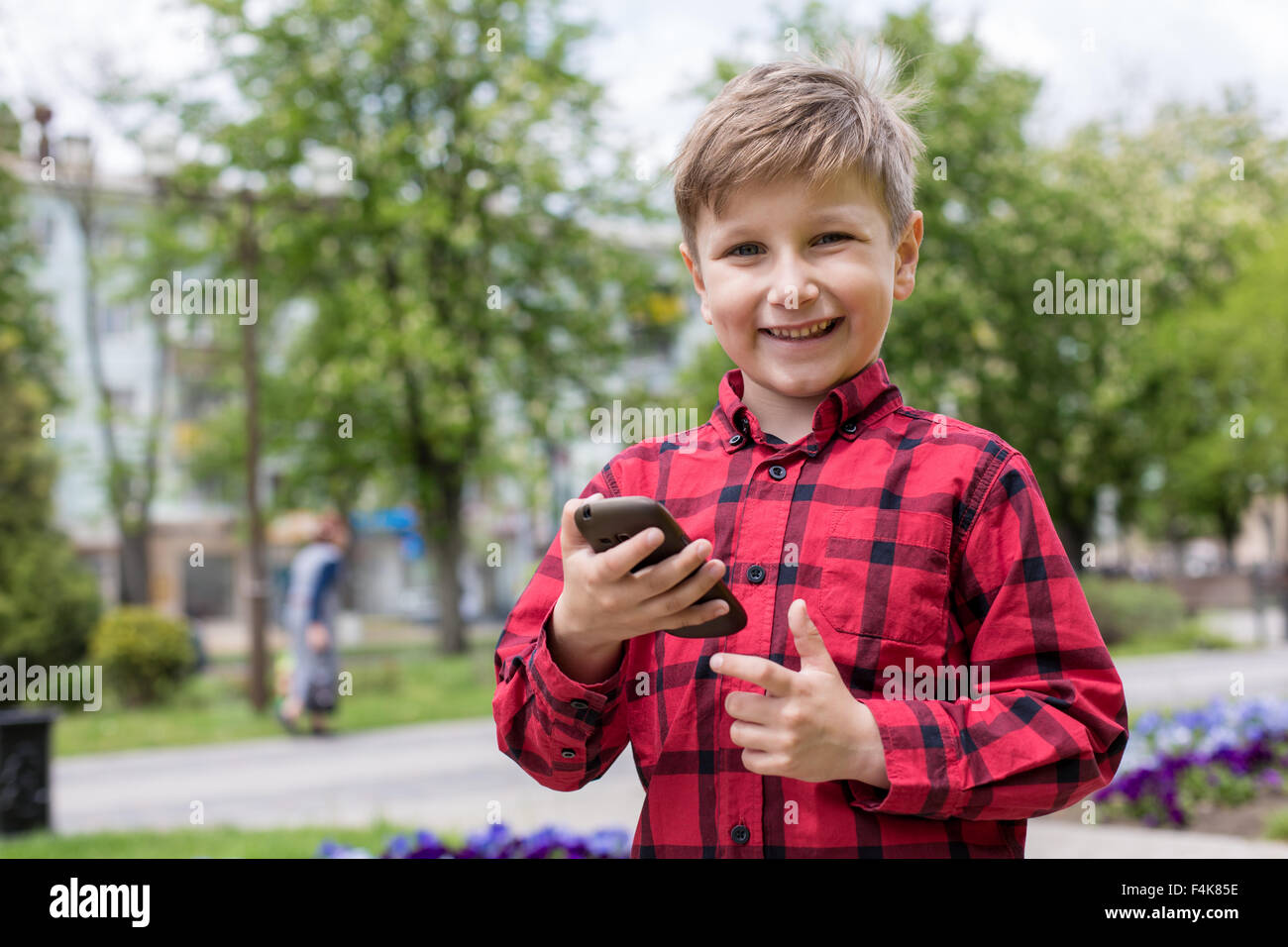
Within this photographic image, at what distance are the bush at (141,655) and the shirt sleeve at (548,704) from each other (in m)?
14.5

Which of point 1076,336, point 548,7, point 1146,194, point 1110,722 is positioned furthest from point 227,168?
point 1110,722

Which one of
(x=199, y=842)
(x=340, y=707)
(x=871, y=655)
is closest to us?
(x=871, y=655)

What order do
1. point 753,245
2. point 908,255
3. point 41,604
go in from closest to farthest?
point 753,245, point 908,255, point 41,604

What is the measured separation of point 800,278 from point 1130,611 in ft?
67.3

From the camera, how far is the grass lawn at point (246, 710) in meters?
12.3

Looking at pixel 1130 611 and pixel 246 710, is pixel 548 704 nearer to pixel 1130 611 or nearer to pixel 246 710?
pixel 246 710

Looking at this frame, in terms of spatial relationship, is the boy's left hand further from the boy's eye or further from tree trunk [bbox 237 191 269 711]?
tree trunk [bbox 237 191 269 711]

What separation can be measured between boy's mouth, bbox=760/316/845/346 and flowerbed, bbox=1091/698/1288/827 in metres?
5.39

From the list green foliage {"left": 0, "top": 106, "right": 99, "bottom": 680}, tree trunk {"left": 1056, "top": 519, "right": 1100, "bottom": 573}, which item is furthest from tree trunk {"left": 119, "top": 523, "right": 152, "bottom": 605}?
tree trunk {"left": 1056, "top": 519, "right": 1100, "bottom": 573}

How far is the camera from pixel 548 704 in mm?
1431

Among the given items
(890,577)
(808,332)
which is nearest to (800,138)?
(808,332)

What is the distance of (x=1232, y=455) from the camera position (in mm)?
20672

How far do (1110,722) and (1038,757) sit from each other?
11 cm

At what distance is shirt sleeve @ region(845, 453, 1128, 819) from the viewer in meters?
1.29
